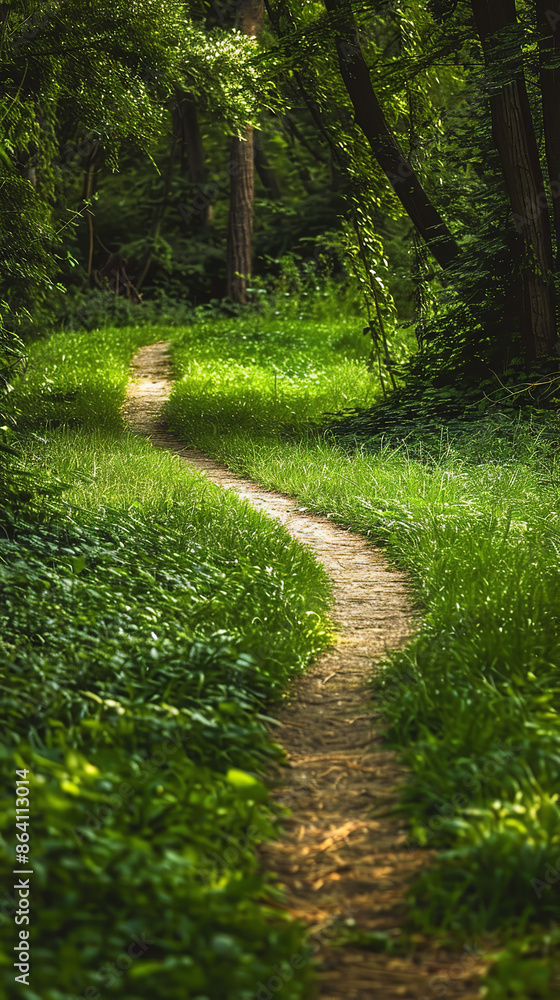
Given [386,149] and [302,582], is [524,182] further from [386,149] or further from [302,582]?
[302,582]

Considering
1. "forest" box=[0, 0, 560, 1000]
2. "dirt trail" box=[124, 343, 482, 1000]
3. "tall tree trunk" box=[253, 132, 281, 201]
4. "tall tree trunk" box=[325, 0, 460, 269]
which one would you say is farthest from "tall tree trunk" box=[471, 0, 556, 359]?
"tall tree trunk" box=[253, 132, 281, 201]

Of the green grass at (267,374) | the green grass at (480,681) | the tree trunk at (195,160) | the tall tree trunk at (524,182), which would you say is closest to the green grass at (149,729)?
the green grass at (480,681)

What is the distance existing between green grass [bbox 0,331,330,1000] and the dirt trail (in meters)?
0.11

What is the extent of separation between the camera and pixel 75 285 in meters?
20.6

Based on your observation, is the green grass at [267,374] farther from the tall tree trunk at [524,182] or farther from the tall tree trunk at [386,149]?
the tall tree trunk at [524,182]

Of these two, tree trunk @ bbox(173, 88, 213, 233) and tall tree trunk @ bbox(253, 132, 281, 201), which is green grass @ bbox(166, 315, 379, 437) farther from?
tall tree trunk @ bbox(253, 132, 281, 201)

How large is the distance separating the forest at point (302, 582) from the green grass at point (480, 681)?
14 mm

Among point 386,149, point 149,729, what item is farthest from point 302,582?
point 386,149

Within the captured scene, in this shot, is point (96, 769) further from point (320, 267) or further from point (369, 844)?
point (320, 267)

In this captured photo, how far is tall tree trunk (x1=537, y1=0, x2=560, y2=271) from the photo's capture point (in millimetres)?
7777

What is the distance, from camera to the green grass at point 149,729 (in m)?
1.90

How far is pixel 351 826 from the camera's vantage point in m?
2.61

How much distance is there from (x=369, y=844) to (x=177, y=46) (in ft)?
30.6

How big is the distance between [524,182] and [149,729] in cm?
727
